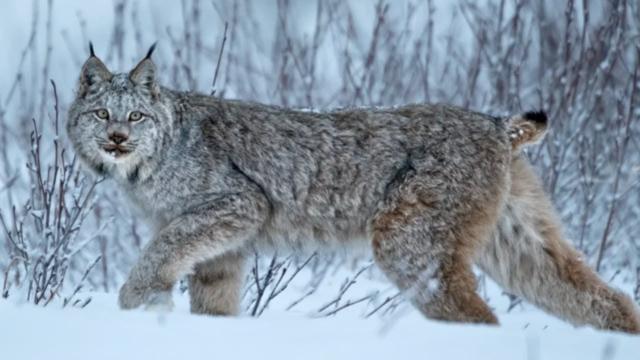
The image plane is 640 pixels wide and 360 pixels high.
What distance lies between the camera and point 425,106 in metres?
6.59

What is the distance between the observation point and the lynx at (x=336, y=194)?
243 inches

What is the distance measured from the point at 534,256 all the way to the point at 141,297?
1.95 metres

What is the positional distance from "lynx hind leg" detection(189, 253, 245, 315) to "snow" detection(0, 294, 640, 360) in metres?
1.69

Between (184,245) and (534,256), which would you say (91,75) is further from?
(534,256)

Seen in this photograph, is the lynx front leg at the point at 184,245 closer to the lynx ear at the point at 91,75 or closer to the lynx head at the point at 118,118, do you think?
the lynx head at the point at 118,118

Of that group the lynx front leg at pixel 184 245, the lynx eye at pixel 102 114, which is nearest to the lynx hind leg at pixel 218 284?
the lynx front leg at pixel 184 245

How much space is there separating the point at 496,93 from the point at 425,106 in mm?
2964

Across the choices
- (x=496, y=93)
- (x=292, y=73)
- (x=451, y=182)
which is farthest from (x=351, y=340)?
(x=292, y=73)

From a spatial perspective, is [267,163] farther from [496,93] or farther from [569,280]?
[496,93]

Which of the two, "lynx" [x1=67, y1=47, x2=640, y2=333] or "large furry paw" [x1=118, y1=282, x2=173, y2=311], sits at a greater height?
"lynx" [x1=67, y1=47, x2=640, y2=333]

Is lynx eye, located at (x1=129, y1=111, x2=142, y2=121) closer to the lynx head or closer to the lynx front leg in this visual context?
the lynx head

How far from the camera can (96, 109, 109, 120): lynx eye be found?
6.34 meters

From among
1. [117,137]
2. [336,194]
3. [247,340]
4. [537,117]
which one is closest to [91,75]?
[117,137]

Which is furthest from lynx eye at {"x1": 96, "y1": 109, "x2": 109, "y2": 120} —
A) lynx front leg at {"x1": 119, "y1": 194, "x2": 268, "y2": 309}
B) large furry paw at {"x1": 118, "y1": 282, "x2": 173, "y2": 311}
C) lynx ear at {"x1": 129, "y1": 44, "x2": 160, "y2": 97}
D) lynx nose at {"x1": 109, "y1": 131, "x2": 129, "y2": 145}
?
large furry paw at {"x1": 118, "y1": 282, "x2": 173, "y2": 311}
